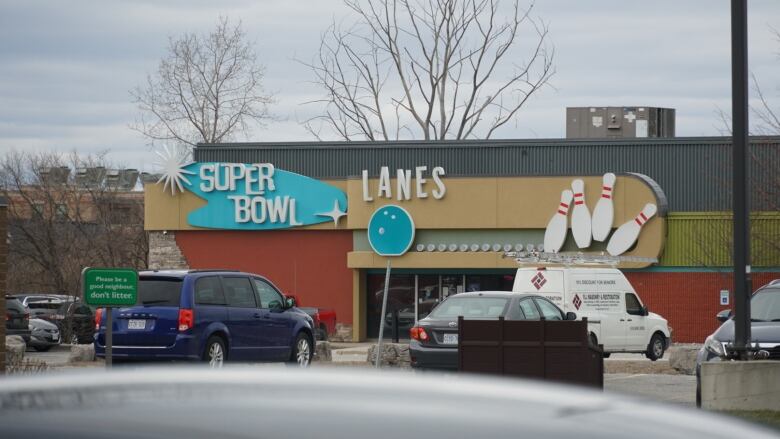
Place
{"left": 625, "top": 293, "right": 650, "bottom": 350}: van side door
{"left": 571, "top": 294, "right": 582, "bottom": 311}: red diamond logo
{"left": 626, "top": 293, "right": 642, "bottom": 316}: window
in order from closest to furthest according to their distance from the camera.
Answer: {"left": 571, "top": 294, "right": 582, "bottom": 311}: red diamond logo < {"left": 625, "top": 293, "right": 650, "bottom": 350}: van side door < {"left": 626, "top": 293, "right": 642, "bottom": 316}: window

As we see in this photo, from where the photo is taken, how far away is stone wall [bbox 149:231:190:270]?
4369cm

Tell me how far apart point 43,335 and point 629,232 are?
17.1 meters

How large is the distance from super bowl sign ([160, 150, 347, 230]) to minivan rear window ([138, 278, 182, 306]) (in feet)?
71.0

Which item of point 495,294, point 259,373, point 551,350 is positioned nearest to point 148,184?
point 495,294

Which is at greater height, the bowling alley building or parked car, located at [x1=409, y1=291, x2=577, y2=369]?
the bowling alley building

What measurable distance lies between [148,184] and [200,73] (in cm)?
1998

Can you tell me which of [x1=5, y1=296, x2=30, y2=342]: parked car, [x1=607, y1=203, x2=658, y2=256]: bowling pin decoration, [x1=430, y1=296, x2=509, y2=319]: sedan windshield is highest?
[x1=607, y1=203, x2=658, y2=256]: bowling pin decoration

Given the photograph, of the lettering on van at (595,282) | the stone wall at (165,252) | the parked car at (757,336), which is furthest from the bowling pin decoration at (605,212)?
the parked car at (757,336)

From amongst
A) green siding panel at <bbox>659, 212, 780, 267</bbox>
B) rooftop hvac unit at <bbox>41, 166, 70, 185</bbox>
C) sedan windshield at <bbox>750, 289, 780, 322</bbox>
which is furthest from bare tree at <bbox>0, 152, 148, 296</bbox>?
sedan windshield at <bbox>750, 289, 780, 322</bbox>

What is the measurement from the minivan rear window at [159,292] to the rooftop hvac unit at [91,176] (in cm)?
4174

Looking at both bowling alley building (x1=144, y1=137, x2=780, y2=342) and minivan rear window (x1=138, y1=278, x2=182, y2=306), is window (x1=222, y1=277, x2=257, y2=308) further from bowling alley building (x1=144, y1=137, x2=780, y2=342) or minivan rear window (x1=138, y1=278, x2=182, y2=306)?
bowling alley building (x1=144, y1=137, x2=780, y2=342)

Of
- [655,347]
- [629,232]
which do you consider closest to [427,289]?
[629,232]

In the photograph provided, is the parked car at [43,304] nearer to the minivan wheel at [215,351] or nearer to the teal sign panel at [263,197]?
the teal sign panel at [263,197]

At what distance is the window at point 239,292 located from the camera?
20859 millimetres
